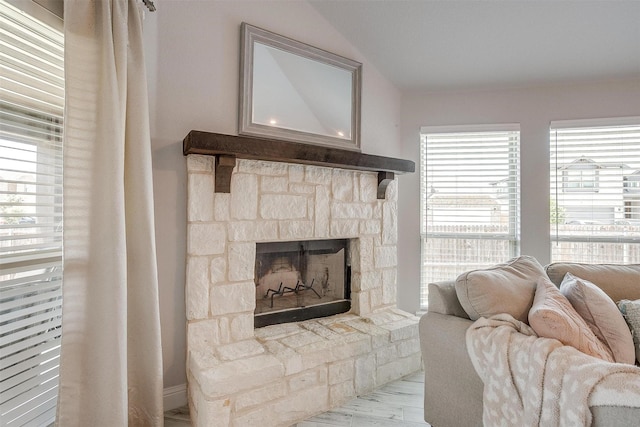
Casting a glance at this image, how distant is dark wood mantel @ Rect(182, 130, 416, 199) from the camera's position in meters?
1.84

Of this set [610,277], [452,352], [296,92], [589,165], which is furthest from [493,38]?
[452,352]

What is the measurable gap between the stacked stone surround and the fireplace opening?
0.09 meters

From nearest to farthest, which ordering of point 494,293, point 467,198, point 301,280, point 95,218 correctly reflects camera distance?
point 95,218 → point 494,293 → point 301,280 → point 467,198

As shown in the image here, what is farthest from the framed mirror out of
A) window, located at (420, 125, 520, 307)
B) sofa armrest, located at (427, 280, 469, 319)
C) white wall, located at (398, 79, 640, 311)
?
sofa armrest, located at (427, 280, 469, 319)

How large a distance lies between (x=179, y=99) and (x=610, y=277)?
2783 mm

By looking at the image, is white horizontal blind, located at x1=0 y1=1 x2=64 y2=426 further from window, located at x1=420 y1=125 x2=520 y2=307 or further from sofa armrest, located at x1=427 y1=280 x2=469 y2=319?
window, located at x1=420 y1=125 x2=520 y2=307

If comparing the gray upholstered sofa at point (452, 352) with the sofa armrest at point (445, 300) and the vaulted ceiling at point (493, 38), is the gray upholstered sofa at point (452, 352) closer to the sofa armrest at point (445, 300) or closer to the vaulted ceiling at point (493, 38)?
the sofa armrest at point (445, 300)

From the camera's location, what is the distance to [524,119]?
303 cm

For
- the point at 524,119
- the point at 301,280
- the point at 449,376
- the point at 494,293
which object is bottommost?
the point at 449,376

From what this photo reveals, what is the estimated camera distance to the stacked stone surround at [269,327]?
1791 millimetres

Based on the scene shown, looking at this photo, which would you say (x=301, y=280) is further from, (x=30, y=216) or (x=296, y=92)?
(x=30, y=216)

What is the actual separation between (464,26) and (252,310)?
101 inches

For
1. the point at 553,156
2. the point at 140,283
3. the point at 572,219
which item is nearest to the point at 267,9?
the point at 140,283

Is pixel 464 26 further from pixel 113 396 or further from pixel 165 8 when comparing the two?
pixel 113 396
